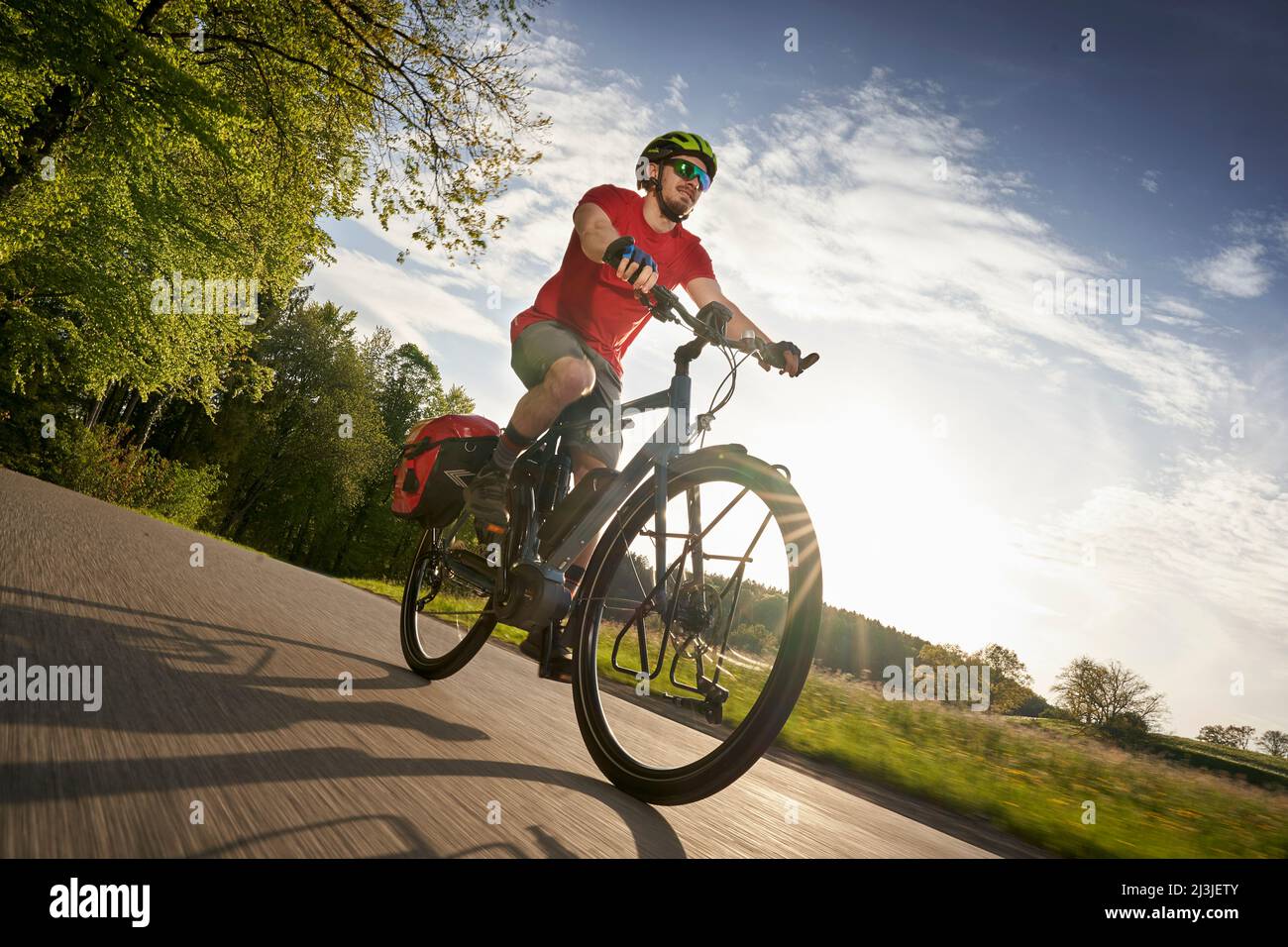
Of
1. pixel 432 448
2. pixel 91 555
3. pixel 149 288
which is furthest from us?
pixel 149 288

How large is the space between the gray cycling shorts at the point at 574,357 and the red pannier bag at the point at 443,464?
513mm

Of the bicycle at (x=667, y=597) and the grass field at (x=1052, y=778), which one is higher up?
the bicycle at (x=667, y=597)

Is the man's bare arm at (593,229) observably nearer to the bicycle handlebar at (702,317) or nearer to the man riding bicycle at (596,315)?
the man riding bicycle at (596,315)

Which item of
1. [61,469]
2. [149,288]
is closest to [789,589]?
[149,288]

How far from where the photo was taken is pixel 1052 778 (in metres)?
6.37

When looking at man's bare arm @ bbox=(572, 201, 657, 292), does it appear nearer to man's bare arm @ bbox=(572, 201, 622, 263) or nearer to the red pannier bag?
man's bare arm @ bbox=(572, 201, 622, 263)

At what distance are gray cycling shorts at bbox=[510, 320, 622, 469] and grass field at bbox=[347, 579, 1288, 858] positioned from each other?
111cm

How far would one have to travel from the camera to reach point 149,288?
64.2 ft

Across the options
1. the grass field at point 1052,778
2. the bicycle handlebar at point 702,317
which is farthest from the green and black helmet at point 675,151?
the grass field at point 1052,778

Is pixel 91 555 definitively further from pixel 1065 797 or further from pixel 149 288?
pixel 149 288

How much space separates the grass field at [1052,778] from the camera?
4.84 m

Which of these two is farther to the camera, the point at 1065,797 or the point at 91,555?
the point at 1065,797

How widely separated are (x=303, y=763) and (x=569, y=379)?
2.05 metres

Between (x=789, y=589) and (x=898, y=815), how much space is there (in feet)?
6.21
